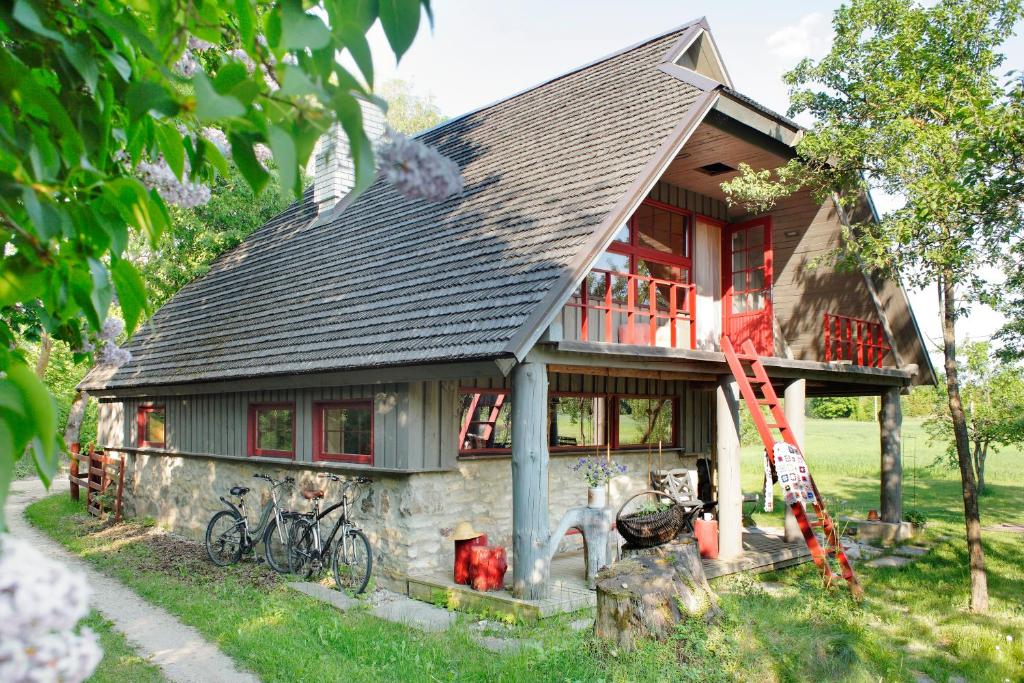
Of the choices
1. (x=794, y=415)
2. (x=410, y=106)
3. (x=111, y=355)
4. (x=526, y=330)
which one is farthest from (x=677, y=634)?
(x=410, y=106)

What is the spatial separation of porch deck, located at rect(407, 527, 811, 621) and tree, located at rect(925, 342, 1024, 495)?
23.5ft

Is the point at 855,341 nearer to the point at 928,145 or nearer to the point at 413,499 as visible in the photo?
the point at 928,145

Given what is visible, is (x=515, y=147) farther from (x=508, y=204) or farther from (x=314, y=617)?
(x=314, y=617)

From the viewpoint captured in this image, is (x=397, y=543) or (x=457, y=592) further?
(x=397, y=543)

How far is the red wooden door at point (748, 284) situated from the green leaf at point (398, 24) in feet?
35.4

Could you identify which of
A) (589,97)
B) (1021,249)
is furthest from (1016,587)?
(589,97)

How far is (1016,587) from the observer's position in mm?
9977

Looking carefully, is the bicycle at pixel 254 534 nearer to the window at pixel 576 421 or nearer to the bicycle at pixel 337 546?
the bicycle at pixel 337 546

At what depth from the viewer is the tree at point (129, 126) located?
1.27 metres

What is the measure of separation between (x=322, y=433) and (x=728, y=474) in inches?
204

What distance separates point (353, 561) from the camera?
8453 mm

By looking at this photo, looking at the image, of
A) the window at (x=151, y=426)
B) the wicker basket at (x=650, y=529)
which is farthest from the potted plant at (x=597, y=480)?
A: the window at (x=151, y=426)

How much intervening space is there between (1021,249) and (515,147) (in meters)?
6.19

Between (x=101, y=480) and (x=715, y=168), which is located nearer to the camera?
(x=715, y=168)
